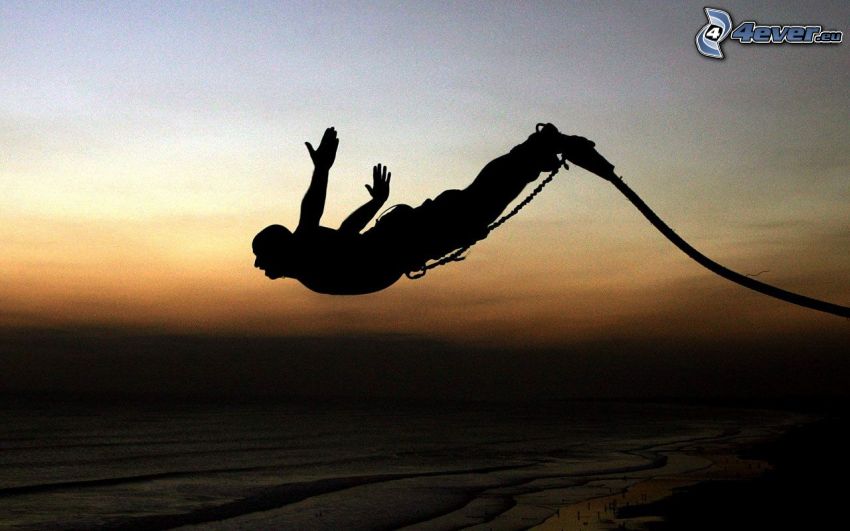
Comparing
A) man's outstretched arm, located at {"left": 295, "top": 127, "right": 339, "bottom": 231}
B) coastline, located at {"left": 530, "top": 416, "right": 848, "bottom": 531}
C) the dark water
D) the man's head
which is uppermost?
man's outstretched arm, located at {"left": 295, "top": 127, "right": 339, "bottom": 231}

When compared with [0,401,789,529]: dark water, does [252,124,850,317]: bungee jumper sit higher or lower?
higher

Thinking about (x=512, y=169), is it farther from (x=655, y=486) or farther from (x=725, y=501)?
(x=655, y=486)

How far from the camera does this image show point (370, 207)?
20.0 ft

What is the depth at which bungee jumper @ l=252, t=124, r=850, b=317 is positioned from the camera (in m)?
5.83

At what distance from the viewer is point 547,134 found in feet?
19.2

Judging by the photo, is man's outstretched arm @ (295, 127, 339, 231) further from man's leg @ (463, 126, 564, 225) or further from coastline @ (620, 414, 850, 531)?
coastline @ (620, 414, 850, 531)

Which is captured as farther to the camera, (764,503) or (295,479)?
(295,479)

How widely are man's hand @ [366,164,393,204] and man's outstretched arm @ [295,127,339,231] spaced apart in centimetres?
48

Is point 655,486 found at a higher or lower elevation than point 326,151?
lower

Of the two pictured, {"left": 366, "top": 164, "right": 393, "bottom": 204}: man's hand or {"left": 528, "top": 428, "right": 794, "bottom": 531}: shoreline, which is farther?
{"left": 528, "top": 428, "right": 794, "bottom": 531}: shoreline

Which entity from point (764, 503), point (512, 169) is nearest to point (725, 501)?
point (764, 503)

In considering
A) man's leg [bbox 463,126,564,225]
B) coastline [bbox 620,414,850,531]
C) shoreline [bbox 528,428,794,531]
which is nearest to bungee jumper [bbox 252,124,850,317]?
man's leg [bbox 463,126,564,225]

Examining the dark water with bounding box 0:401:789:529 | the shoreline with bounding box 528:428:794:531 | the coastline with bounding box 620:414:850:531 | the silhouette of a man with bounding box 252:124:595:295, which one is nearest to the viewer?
the silhouette of a man with bounding box 252:124:595:295

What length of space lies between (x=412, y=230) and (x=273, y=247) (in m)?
0.99
